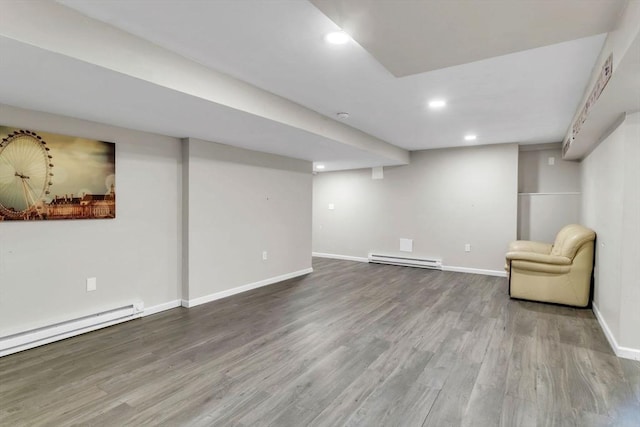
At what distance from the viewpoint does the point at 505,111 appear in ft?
12.6

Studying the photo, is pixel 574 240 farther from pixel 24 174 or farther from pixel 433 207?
pixel 24 174

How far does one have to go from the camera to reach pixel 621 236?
283 centimetres

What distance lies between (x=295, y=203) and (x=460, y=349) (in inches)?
145

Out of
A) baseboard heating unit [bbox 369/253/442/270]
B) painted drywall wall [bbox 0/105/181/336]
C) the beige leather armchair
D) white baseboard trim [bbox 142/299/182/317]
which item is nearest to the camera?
painted drywall wall [bbox 0/105/181/336]

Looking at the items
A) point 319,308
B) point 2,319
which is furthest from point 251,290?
point 2,319

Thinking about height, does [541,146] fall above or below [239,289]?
above

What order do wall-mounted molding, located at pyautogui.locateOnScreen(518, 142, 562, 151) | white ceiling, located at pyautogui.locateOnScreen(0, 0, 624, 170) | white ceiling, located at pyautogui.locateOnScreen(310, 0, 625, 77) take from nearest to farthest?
white ceiling, located at pyautogui.locateOnScreen(310, 0, 625, 77) → white ceiling, located at pyautogui.locateOnScreen(0, 0, 624, 170) → wall-mounted molding, located at pyautogui.locateOnScreen(518, 142, 562, 151)

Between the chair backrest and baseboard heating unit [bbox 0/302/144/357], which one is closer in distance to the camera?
baseboard heating unit [bbox 0/302/144/357]

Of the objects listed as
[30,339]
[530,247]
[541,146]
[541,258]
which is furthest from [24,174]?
[541,146]

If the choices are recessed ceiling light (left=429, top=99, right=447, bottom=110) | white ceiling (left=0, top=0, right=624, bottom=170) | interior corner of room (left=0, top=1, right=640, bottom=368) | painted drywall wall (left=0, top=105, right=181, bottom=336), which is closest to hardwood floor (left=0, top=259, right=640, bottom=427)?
painted drywall wall (left=0, top=105, right=181, bottom=336)

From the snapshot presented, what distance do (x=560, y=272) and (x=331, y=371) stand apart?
331 centimetres

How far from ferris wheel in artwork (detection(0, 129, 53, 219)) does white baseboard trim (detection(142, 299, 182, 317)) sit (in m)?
1.48

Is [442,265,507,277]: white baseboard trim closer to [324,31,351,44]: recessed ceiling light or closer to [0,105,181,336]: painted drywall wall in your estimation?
[0,105,181,336]: painted drywall wall

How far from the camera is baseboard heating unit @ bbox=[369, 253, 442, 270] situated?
6.57 m
